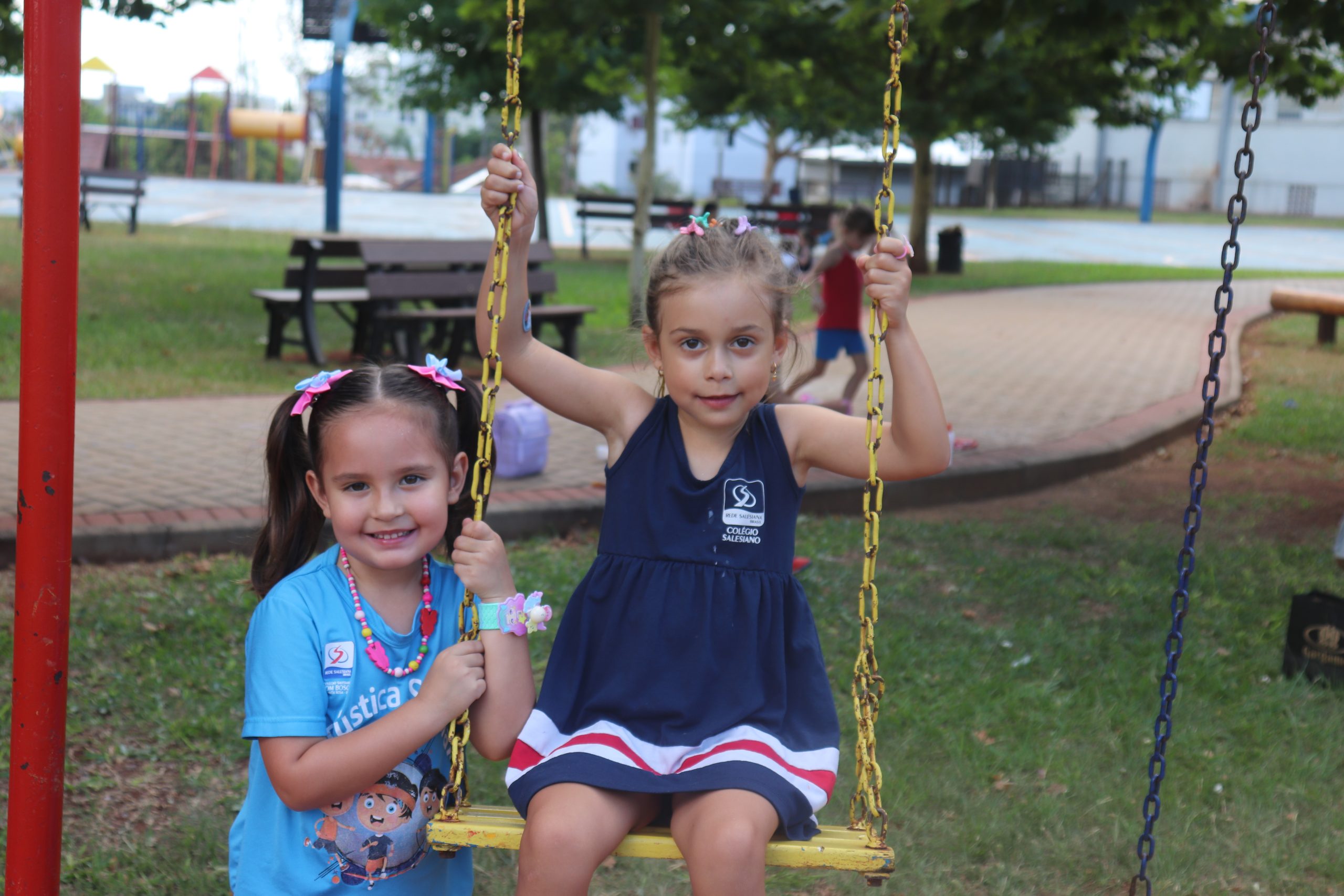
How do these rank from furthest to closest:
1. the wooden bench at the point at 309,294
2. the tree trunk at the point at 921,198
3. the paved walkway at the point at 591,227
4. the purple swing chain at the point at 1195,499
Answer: the paved walkway at the point at 591,227 < the tree trunk at the point at 921,198 < the wooden bench at the point at 309,294 < the purple swing chain at the point at 1195,499

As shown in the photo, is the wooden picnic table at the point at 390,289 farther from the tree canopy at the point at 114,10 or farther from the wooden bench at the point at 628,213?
the wooden bench at the point at 628,213

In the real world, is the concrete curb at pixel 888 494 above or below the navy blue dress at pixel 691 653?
below

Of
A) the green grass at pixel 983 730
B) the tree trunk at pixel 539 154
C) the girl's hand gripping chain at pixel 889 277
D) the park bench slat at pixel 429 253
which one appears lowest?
the green grass at pixel 983 730

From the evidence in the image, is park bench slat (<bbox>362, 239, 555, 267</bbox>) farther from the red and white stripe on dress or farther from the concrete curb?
the red and white stripe on dress

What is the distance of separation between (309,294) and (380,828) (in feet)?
25.1

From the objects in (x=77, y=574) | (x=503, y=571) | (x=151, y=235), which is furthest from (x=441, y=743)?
(x=151, y=235)

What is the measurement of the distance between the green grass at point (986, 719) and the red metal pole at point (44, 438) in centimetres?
65

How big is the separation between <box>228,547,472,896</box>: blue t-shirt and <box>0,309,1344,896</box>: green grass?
3.02 feet

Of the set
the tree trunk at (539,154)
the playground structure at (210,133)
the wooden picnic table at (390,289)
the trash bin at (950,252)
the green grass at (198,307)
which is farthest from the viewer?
the playground structure at (210,133)

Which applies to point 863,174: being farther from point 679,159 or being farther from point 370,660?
point 370,660

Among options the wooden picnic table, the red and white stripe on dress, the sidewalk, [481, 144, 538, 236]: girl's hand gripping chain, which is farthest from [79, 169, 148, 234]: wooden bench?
the red and white stripe on dress

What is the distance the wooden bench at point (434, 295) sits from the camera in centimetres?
857

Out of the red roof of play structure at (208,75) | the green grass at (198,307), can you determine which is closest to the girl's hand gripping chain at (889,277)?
the green grass at (198,307)

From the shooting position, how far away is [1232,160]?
155ft
